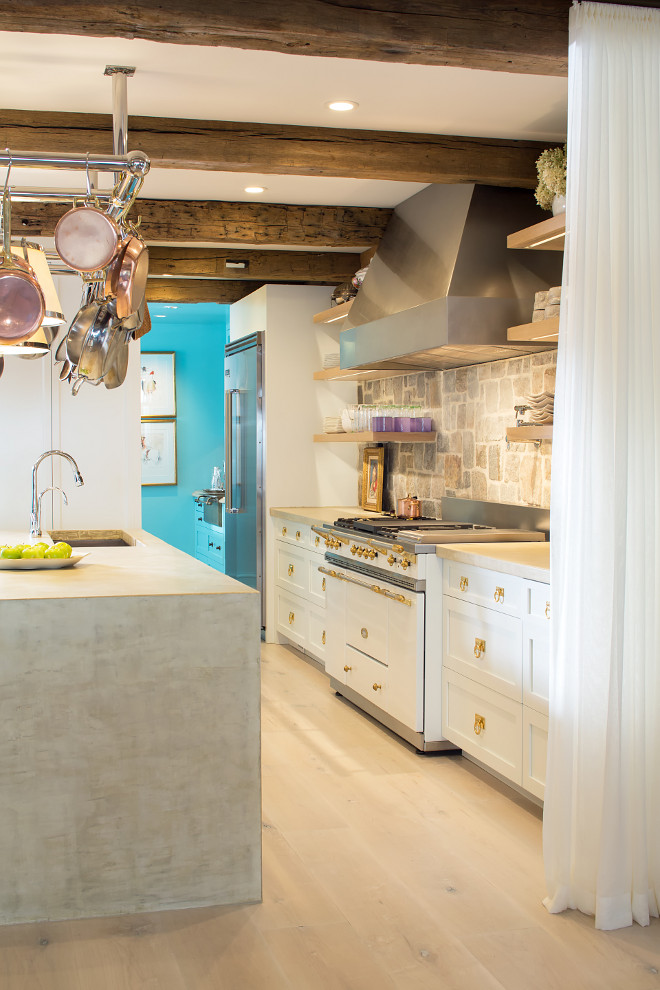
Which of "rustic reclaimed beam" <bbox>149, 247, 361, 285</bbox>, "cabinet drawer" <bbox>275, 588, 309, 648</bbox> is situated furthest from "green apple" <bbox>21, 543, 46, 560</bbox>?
"rustic reclaimed beam" <bbox>149, 247, 361, 285</bbox>

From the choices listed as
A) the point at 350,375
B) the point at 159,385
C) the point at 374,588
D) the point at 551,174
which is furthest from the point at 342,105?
the point at 159,385

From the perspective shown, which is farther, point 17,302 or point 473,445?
point 473,445

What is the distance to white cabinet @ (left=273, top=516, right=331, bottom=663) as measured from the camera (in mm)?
5809

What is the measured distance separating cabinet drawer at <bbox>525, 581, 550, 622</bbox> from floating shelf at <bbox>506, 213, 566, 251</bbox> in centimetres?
124

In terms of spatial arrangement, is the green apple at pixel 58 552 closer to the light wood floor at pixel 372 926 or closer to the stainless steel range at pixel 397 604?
the light wood floor at pixel 372 926

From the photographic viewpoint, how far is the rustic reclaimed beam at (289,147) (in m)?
3.97

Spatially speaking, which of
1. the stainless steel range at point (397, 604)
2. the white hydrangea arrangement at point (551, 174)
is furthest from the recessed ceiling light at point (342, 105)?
the stainless steel range at point (397, 604)

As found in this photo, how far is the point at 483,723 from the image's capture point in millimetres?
3857

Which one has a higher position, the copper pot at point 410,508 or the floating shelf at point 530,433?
the floating shelf at point 530,433

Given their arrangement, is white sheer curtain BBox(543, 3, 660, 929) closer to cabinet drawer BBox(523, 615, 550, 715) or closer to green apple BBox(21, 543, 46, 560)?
cabinet drawer BBox(523, 615, 550, 715)

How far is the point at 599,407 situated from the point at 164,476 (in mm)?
7615

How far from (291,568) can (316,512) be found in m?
0.40

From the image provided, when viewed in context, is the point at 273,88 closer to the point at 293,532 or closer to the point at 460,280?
the point at 460,280

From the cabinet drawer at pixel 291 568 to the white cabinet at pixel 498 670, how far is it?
2.03 meters
